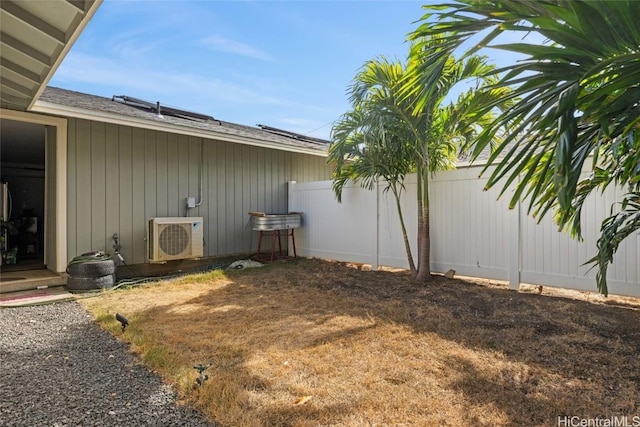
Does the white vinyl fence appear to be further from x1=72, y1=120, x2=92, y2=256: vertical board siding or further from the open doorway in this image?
the open doorway

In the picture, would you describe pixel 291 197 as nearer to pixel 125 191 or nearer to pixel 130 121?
pixel 125 191

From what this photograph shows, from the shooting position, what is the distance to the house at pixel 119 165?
3.71m

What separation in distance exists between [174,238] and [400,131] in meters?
3.76

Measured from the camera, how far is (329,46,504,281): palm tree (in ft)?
13.9

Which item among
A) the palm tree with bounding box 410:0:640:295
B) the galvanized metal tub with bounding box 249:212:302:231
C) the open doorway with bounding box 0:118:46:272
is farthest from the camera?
the galvanized metal tub with bounding box 249:212:302:231

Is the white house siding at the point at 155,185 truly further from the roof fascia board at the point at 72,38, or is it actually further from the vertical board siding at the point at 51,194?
the roof fascia board at the point at 72,38

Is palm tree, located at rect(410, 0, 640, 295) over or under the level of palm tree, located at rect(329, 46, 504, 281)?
under

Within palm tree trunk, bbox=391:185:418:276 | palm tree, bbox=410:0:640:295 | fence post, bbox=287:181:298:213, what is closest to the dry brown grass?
palm tree trunk, bbox=391:185:418:276

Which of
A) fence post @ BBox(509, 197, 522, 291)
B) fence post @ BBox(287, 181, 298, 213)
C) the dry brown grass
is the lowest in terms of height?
the dry brown grass

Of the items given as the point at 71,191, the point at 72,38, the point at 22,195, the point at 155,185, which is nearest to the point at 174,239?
the point at 155,185

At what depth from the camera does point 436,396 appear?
186 cm

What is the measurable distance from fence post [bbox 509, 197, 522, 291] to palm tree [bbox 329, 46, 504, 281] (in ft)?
3.32

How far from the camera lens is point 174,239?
5.32 m

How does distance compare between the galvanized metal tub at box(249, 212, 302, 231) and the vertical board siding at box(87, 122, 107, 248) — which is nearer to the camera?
the vertical board siding at box(87, 122, 107, 248)
